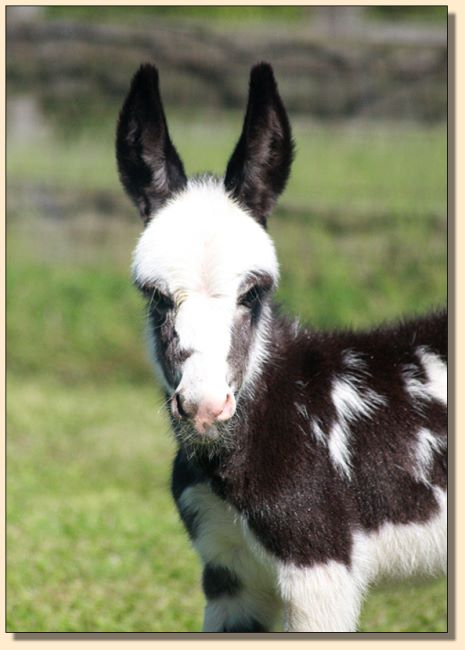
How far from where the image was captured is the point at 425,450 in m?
3.99

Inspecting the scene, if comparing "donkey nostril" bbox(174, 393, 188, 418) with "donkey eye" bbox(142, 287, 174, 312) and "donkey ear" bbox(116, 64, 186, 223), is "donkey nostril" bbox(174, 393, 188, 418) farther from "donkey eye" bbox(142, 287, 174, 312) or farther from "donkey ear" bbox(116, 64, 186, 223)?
"donkey ear" bbox(116, 64, 186, 223)

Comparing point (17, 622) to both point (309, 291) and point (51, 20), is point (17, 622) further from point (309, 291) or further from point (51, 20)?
point (51, 20)

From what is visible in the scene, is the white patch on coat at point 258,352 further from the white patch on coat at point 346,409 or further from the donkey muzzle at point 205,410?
the donkey muzzle at point 205,410

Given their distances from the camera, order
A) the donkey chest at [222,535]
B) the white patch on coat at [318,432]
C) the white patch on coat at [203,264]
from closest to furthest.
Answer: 1. the white patch on coat at [203,264]
2. the donkey chest at [222,535]
3. the white patch on coat at [318,432]

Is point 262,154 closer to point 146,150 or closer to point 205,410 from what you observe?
point 146,150

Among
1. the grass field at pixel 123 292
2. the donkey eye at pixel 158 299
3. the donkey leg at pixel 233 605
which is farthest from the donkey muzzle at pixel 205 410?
the grass field at pixel 123 292

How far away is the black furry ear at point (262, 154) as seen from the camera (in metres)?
3.76

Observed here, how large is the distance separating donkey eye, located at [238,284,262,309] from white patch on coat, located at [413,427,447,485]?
2.96 ft

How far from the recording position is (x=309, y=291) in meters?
9.64

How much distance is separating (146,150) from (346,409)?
1.27 meters

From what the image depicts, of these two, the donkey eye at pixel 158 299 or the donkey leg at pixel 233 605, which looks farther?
the donkey leg at pixel 233 605

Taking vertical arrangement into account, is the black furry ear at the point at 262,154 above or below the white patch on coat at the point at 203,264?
above

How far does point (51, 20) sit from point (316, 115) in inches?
120

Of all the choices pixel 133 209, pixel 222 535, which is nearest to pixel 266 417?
pixel 222 535
